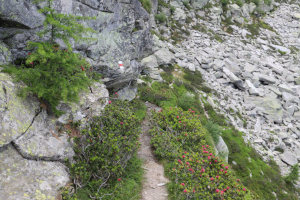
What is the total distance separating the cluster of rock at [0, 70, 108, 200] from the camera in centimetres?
447

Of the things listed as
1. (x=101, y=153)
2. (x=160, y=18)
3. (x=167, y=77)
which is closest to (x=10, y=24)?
(x=101, y=153)

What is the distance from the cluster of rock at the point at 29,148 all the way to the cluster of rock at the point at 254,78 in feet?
43.1

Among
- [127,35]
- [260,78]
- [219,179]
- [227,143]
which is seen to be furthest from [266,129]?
[127,35]

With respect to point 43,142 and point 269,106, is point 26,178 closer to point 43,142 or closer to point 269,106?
point 43,142

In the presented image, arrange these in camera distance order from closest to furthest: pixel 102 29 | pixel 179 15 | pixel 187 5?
pixel 102 29 < pixel 179 15 < pixel 187 5

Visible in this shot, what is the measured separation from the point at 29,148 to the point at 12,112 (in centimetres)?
101

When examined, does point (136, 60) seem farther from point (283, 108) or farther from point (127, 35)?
point (283, 108)

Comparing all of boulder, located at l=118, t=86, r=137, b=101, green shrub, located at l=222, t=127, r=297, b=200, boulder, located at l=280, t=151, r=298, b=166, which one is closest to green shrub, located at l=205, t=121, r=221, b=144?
green shrub, located at l=222, t=127, r=297, b=200

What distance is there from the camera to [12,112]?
5.08 m

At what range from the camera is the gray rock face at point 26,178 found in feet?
14.0

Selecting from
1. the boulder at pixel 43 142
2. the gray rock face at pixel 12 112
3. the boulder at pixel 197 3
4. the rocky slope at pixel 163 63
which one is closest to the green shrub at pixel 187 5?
the rocky slope at pixel 163 63

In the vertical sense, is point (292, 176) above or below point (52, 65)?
below

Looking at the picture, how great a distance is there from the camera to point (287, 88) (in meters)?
21.3

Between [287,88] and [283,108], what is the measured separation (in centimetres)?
308
